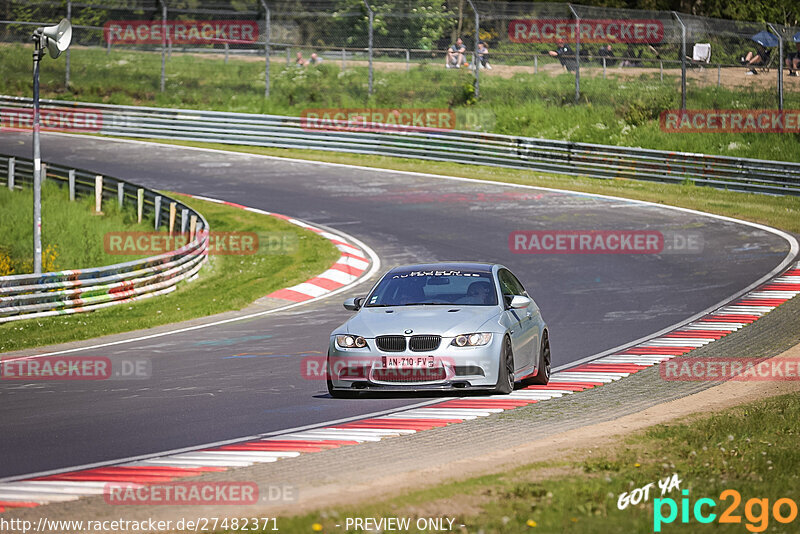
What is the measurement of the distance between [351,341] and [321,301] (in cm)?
893

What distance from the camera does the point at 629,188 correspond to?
32969mm

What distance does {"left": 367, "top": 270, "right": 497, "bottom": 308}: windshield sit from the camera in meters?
12.8

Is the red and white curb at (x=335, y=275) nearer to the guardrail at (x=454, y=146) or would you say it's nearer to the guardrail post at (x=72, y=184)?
the guardrail post at (x=72, y=184)

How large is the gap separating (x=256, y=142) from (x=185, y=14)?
17.0 ft

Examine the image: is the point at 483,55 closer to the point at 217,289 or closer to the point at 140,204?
the point at 140,204

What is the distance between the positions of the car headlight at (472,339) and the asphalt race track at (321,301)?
3.32 ft

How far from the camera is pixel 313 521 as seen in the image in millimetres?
6977

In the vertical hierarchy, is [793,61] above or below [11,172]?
above

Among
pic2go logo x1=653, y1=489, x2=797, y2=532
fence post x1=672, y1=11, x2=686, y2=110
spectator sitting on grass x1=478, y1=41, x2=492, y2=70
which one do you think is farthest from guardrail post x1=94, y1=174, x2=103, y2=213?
pic2go logo x1=653, y1=489, x2=797, y2=532

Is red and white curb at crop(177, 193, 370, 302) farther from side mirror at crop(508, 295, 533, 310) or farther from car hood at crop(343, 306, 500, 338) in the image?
side mirror at crop(508, 295, 533, 310)

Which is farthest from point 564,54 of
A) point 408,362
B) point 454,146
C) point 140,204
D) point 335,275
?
point 408,362

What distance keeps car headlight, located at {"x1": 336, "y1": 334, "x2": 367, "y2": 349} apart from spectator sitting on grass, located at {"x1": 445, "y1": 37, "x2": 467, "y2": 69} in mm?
27789

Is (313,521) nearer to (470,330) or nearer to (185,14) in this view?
(470,330)

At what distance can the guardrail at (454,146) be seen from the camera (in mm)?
31766
